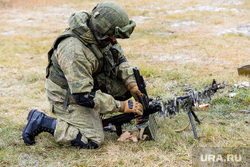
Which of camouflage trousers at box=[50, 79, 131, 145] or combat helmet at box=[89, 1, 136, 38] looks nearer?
combat helmet at box=[89, 1, 136, 38]

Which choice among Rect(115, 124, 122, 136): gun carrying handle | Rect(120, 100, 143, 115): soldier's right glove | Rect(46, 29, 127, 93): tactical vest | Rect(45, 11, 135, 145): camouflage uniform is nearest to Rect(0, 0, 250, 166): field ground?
Rect(115, 124, 122, 136): gun carrying handle

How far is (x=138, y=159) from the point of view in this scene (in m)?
3.07

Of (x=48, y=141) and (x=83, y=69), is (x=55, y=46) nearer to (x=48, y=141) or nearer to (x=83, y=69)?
(x=83, y=69)

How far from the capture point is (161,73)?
648 cm

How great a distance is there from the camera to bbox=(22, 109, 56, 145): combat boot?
3.52 m

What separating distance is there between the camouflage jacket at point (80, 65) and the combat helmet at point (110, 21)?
0.15 meters

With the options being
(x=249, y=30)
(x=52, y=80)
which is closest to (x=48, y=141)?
(x=52, y=80)

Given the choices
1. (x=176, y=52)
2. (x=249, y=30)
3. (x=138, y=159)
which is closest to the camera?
(x=138, y=159)

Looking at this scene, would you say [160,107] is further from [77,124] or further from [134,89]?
[77,124]

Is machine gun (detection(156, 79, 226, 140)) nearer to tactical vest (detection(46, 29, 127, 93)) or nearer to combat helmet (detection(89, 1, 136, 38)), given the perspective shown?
tactical vest (detection(46, 29, 127, 93))

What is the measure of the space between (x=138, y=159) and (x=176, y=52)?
591cm

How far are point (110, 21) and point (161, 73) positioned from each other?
3498mm

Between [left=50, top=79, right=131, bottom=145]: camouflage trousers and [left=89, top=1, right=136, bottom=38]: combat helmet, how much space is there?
1050 mm

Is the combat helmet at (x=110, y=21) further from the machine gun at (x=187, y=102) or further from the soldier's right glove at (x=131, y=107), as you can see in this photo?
the machine gun at (x=187, y=102)
